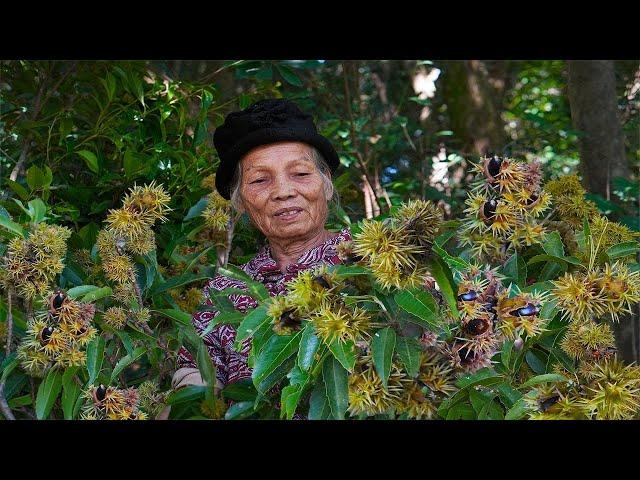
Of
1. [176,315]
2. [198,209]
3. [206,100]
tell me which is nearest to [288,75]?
[206,100]

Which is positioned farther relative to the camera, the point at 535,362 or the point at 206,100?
the point at 206,100

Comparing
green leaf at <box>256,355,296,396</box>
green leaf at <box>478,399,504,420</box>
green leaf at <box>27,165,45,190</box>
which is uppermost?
green leaf at <box>27,165,45,190</box>

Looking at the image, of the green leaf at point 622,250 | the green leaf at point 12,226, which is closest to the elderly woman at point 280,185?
the green leaf at point 12,226

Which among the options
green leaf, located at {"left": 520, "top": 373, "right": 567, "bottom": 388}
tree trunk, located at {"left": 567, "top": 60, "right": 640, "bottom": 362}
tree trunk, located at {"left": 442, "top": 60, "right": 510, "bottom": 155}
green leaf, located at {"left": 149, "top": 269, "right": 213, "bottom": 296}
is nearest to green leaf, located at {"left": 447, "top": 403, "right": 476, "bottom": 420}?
green leaf, located at {"left": 520, "top": 373, "right": 567, "bottom": 388}

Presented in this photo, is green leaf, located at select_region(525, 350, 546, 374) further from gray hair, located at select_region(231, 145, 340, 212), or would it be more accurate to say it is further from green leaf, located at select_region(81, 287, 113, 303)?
gray hair, located at select_region(231, 145, 340, 212)

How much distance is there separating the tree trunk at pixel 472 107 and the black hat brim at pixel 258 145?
1965mm

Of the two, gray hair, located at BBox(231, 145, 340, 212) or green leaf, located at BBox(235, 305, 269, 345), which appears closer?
green leaf, located at BBox(235, 305, 269, 345)

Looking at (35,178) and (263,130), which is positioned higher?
(263,130)

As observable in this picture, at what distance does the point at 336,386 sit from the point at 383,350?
0.34 ft

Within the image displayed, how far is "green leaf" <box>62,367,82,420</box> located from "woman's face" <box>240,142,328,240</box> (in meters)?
0.87

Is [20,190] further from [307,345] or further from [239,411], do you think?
[307,345]

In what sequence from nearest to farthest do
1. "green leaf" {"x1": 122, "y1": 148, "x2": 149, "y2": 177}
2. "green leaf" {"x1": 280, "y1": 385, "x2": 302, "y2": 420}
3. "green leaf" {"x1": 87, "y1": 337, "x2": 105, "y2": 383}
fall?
"green leaf" {"x1": 280, "y1": 385, "x2": 302, "y2": 420}
"green leaf" {"x1": 87, "y1": 337, "x2": 105, "y2": 383}
"green leaf" {"x1": 122, "y1": 148, "x2": 149, "y2": 177}

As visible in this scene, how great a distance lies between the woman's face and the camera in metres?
2.25

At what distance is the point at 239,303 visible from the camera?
2.16m
